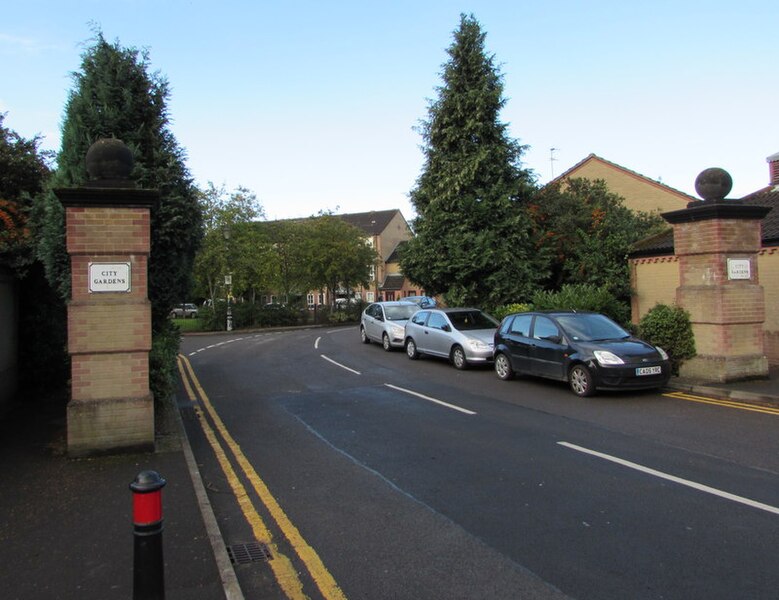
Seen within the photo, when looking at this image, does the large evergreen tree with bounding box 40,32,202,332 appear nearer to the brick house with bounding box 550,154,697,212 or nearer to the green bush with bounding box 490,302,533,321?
the green bush with bounding box 490,302,533,321

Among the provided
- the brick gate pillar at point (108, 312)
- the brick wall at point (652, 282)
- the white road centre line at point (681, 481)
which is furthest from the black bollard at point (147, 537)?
the brick wall at point (652, 282)

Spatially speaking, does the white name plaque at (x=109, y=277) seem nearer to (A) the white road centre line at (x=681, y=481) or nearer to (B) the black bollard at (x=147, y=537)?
(B) the black bollard at (x=147, y=537)

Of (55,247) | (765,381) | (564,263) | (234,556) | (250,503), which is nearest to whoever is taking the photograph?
(234,556)

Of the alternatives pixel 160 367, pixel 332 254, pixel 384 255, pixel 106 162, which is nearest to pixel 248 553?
pixel 160 367

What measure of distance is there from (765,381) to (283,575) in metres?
10.2

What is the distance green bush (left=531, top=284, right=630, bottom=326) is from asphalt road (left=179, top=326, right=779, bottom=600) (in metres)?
5.29

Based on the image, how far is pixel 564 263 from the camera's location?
19.6m

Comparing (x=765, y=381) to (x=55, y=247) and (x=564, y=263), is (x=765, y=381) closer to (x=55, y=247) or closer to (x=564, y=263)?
(x=564, y=263)

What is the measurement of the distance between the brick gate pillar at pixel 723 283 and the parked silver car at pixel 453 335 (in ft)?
15.3

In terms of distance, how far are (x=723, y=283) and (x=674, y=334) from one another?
1.28 m

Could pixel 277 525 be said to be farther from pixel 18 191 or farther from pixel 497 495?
pixel 18 191

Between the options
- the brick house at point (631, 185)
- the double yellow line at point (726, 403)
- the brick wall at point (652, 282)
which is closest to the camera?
the double yellow line at point (726, 403)

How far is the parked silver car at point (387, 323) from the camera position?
61.8 feet

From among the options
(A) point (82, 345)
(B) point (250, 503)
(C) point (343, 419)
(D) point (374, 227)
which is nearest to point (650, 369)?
(C) point (343, 419)
